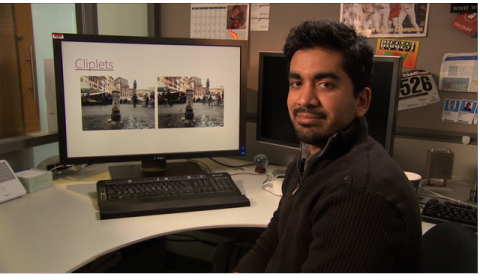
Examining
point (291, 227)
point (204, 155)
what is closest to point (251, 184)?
point (204, 155)

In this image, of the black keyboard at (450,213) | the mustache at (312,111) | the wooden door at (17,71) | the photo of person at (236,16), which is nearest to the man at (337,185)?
the mustache at (312,111)

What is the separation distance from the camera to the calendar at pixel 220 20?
5.66 ft

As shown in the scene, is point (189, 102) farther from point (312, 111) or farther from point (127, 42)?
point (312, 111)

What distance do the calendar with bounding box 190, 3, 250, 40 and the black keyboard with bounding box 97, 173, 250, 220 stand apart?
0.79m

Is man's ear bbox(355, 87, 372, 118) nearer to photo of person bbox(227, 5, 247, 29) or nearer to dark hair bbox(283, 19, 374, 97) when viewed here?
dark hair bbox(283, 19, 374, 97)

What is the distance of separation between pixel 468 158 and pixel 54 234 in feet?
4.75

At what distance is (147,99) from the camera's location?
4.56 ft

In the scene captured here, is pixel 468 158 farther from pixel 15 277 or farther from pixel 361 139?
pixel 15 277

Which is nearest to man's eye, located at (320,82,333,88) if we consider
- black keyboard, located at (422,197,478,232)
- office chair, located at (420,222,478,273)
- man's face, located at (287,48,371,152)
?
man's face, located at (287,48,371,152)

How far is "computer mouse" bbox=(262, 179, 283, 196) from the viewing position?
4.28 feet

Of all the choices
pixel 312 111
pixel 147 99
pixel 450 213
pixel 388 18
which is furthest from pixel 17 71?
pixel 450 213

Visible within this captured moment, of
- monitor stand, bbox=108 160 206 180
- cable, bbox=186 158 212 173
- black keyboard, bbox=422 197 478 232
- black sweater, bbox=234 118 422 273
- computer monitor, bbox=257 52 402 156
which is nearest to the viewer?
black sweater, bbox=234 118 422 273

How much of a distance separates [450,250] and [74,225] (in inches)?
36.8

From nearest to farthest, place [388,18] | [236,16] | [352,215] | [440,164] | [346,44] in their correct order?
[352,215] < [346,44] < [440,164] < [388,18] < [236,16]
